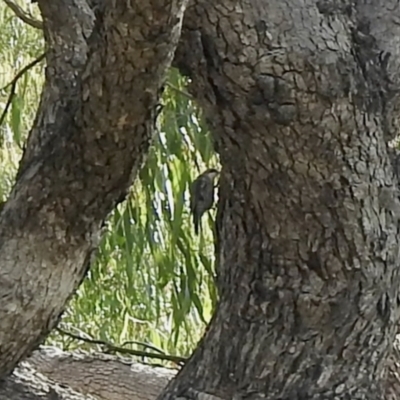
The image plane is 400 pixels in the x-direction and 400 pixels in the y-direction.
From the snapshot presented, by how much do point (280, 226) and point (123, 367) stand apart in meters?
0.76

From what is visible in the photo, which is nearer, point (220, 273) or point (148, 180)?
point (220, 273)

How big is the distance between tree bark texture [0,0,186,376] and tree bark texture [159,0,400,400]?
84 mm

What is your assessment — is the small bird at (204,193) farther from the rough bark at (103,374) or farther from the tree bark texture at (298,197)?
the rough bark at (103,374)

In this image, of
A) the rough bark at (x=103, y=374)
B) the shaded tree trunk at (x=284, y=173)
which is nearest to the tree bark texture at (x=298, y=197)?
the shaded tree trunk at (x=284, y=173)

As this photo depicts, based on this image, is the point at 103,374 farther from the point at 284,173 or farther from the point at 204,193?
the point at 284,173

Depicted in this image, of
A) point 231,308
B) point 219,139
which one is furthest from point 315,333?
point 219,139

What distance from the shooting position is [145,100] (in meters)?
0.99

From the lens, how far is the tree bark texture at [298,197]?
3.31ft

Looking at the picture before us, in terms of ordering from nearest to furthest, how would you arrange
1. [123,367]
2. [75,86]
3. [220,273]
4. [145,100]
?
[145,100], [220,273], [75,86], [123,367]

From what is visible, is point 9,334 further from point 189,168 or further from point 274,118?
point 189,168

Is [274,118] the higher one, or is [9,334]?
[274,118]

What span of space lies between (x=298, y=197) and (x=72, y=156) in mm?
238

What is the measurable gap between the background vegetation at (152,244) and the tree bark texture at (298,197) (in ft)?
2.18

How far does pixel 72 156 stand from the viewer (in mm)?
1103
